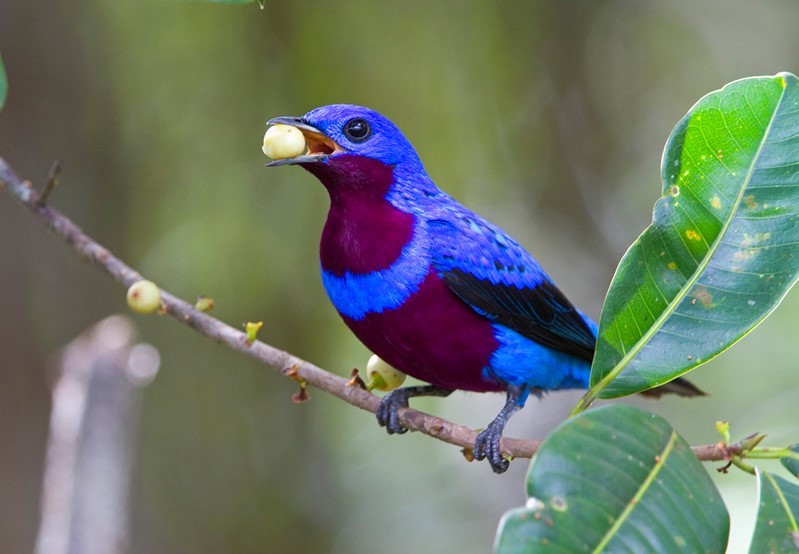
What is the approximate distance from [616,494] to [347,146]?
6.04ft

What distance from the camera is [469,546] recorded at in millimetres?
7789

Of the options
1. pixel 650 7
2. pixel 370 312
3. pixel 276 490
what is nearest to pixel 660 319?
pixel 370 312

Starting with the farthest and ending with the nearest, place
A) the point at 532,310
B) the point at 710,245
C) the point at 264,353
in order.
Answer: the point at 532,310, the point at 264,353, the point at 710,245

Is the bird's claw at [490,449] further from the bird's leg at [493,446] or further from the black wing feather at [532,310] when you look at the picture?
the black wing feather at [532,310]

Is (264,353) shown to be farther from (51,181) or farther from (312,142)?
(51,181)

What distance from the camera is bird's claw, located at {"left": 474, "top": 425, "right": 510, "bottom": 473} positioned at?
9.64ft

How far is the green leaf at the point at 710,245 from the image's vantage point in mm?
2326

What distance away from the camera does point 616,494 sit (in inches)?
77.0

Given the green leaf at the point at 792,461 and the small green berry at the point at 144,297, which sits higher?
the small green berry at the point at 144,297

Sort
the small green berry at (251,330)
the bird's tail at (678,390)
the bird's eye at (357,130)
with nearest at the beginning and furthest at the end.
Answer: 1. the small green berry at (251,330)
2. the bird's eye at (357,130)
3. the bird's tail at (678,390)

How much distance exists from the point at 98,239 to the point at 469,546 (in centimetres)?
402

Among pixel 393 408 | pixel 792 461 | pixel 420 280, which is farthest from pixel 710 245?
pixel 393 408

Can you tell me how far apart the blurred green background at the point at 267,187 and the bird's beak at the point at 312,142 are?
2.94 m

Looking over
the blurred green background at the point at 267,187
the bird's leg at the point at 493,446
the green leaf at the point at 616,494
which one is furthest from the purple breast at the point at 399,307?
the blurred green background at the point at 267,187
